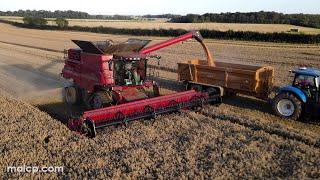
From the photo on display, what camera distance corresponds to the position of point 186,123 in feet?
31.7

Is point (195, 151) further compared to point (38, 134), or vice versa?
point (38, 134)

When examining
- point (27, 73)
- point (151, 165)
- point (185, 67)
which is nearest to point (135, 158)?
point (151, 165)

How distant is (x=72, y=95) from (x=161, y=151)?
18.6ft

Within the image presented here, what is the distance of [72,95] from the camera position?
12.1 m

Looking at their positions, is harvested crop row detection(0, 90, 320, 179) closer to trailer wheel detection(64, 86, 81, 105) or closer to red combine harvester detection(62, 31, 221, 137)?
red combine harvester detection(62, 31, 221, 137)

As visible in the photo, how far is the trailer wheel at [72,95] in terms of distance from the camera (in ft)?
39.5

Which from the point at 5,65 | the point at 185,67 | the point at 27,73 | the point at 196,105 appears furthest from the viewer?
the point at 5,65

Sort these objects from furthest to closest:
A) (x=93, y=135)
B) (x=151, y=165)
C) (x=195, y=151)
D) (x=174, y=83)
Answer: (x=174, y=83) → (x=93, y=135) → (x=195, y=151) → (x=151, y=165)

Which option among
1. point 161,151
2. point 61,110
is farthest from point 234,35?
point 161,151

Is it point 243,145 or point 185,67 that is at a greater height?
point 185,67

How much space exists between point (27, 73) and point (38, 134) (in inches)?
418

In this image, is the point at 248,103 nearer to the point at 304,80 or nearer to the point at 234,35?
the point at 304,80

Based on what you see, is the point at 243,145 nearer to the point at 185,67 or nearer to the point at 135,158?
the point at 135,158

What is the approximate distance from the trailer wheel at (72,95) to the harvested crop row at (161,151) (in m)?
2.34
